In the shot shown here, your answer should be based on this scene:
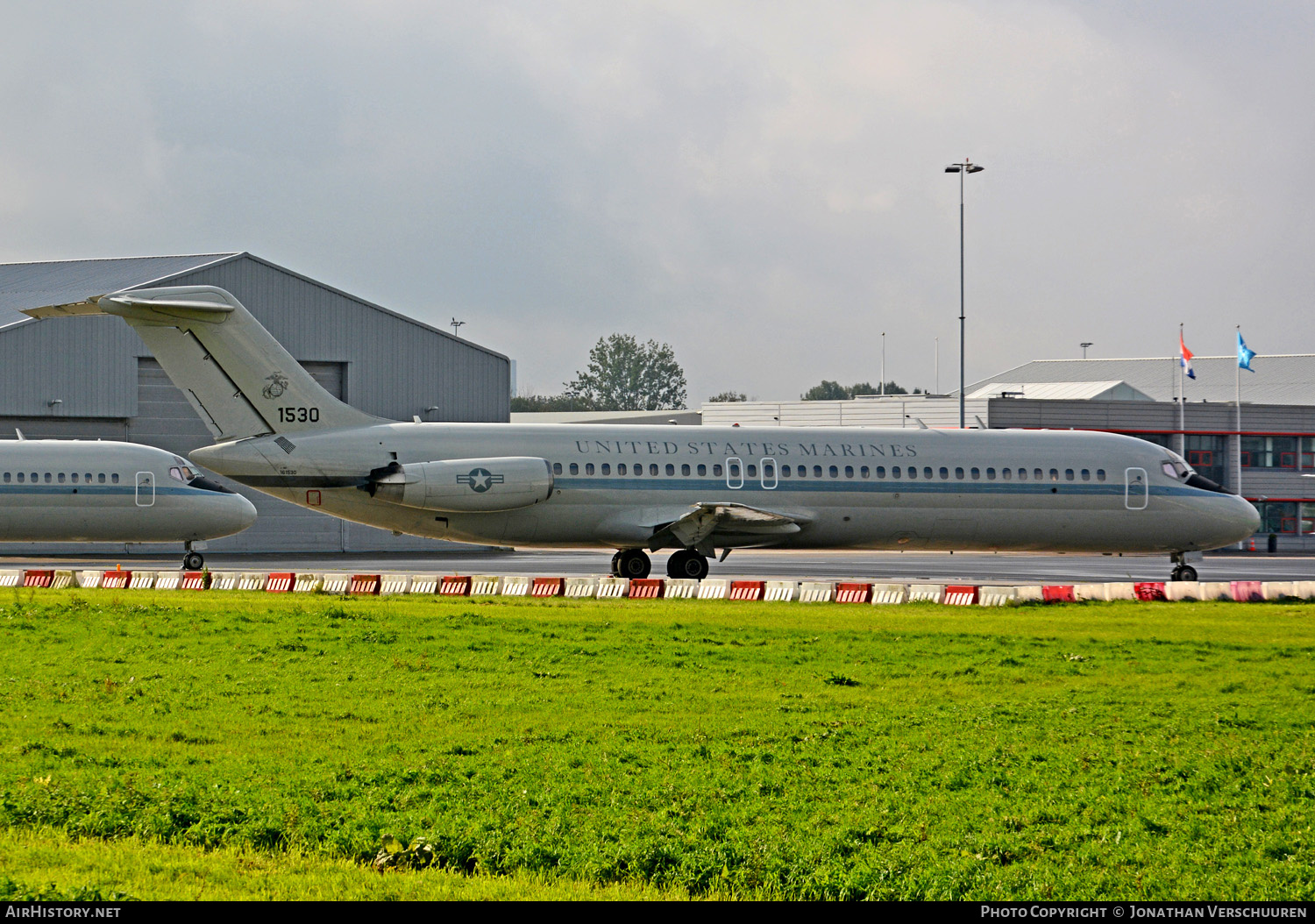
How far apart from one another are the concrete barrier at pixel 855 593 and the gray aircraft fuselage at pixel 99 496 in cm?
2107

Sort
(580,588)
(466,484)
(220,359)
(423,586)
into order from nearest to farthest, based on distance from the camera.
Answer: (580,588)
(423,586)
(220,359)
(466,484)

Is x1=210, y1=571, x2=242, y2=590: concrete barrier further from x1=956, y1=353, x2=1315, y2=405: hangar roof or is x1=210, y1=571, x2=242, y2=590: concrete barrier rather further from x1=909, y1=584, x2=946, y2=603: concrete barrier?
x1=956, y1=353, x2=1315, y2=405: hangar roof

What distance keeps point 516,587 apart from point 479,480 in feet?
11.6

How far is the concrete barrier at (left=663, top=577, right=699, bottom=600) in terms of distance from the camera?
28.1 m

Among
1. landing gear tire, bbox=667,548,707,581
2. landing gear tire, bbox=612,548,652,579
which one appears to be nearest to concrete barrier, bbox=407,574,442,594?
landing gear tire, bbox=612,548,652,579

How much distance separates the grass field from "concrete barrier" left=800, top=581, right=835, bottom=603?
6.58 meters

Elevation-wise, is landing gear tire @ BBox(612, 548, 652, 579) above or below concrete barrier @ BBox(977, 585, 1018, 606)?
above

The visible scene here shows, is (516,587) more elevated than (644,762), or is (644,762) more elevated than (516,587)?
(516,587)

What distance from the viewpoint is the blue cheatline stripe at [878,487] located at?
33.0m

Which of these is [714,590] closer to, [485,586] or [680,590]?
[680,590]

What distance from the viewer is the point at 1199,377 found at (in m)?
102

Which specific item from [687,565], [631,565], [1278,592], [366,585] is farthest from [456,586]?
[1278,592]
